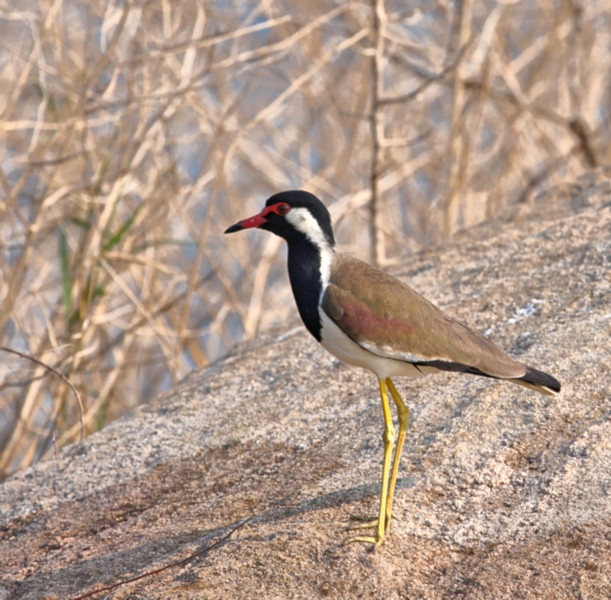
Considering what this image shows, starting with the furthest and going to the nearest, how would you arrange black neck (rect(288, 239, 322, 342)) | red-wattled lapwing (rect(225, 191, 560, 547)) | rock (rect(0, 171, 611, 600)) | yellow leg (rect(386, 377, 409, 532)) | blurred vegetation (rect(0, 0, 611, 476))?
blurred vegetation (rect(0, 0, 611, 476))
black neck (rect(288, 239, 322, 342))
red-wattled lapwing (rect(225, 191, 560, 547))
yellow leg (rect(386, 377, 409, 532))
rock (rect(0, 171, 611, 600))

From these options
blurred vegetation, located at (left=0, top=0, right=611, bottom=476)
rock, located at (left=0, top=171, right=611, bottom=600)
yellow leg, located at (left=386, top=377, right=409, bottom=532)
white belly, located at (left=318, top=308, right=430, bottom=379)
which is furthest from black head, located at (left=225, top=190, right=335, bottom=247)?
blurred vegetation, located at (left=0, top=0, right=611, bottom=476)

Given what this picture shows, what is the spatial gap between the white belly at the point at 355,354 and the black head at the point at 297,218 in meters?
0.30

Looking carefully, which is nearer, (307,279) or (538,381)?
(538,381)

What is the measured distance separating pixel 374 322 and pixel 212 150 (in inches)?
111

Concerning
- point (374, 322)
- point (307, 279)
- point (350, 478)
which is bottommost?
point (350, 478)

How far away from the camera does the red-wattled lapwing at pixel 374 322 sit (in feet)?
9.43

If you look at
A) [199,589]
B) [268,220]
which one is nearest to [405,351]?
[268,220]

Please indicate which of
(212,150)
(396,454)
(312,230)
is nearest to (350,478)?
(396,454)

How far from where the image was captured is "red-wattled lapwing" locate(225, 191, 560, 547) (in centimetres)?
288

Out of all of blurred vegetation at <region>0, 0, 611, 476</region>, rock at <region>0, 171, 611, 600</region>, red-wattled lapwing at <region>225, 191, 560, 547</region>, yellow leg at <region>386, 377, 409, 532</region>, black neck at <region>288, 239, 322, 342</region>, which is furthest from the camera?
blurred vegetation at <region>0, 0, 611, 476</region>

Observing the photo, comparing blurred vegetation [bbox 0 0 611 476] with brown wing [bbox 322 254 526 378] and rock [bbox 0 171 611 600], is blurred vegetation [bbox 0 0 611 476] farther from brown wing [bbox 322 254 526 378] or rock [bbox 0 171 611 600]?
brown wing [bbox 322 254 526 378]

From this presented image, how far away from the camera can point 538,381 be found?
9.16 feet

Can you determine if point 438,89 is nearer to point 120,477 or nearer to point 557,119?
point 557,119

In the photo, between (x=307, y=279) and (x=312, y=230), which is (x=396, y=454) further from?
(x=312, y=230)
